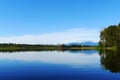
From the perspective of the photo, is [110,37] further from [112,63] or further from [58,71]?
[58,71]

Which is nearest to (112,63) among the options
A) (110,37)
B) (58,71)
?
(58,71)

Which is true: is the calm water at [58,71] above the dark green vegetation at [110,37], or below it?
below

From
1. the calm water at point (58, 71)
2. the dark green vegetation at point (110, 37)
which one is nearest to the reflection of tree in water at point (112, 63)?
the calm water at point (58, 71)

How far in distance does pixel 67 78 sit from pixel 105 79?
3695 mm

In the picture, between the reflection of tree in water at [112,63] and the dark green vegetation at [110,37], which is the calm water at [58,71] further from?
the dark green vegetation at [110,37]

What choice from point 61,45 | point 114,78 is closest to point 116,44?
point 61,45

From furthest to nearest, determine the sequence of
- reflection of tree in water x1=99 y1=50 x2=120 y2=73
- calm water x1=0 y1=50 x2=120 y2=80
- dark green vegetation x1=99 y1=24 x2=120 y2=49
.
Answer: dark green vegetation x1=99 y1=24 x2=120 y2=49 < reflection of tree in water x1=99 y1=50 x2=120 y2=73 < calm water x1=0 y1=50 x2=120 y2=80

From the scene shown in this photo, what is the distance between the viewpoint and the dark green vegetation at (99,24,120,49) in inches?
4961

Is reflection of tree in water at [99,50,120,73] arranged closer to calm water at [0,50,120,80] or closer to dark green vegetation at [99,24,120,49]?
calm water at [0,50,120,80]

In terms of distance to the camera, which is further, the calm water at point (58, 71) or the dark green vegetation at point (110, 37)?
the dark green vegetation at point (110, 37)

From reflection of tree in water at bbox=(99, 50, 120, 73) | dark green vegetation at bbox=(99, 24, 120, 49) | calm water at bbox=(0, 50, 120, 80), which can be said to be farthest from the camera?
dark green vegetation at bbox=(99, 24, 120, 49)

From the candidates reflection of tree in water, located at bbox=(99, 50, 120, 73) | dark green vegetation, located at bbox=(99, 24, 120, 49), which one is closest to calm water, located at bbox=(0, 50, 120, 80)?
reflection of tree in water, located at bbox=(99, 50, 120, 73)

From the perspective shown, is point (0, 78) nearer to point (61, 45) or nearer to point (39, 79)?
point (39, 79)

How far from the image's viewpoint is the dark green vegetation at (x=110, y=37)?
4961 inches
